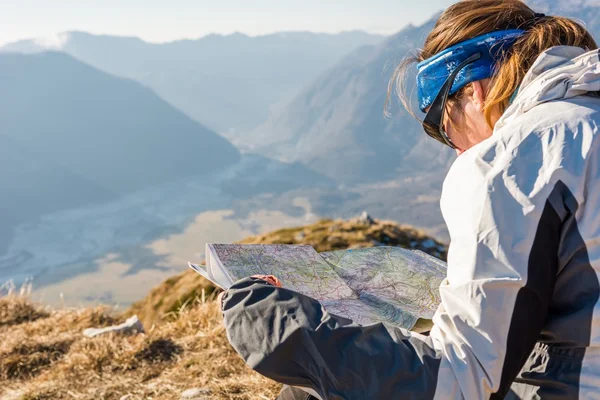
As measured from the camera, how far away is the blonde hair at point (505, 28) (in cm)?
171

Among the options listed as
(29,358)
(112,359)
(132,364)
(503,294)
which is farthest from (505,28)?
(29,358)

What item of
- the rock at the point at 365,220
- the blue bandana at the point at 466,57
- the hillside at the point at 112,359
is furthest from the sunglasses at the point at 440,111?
the rock at the point at 365,220

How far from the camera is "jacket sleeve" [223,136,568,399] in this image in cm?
129

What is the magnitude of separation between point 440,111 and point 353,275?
38.6 inches

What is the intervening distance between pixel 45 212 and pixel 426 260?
599ft

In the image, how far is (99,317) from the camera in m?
6.09

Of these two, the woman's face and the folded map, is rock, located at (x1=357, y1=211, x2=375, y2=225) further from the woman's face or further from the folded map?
the woman's face

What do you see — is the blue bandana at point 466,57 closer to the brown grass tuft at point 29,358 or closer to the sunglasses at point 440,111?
the sunglasses at point 440,111

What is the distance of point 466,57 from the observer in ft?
5.97

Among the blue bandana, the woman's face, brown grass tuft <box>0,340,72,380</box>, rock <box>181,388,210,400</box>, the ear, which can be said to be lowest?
brown grass tuft <box>0,340,72,380</box>

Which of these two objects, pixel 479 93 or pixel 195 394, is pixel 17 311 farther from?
pixel 479 93

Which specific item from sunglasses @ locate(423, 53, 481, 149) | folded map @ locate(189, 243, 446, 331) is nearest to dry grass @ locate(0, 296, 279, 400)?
folded map @ locate(189, 243, 446, 331)

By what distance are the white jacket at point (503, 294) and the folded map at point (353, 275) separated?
56cm

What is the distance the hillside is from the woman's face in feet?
7.42
